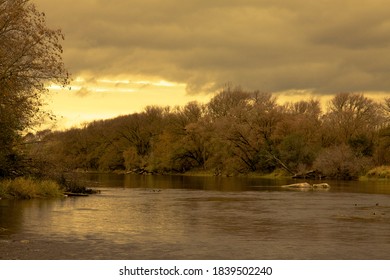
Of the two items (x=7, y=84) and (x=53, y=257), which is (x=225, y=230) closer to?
(x=53, y=257)

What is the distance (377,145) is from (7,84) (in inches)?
2817

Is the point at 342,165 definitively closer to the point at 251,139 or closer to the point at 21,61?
the point at 251,139

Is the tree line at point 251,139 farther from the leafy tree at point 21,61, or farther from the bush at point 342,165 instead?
the leafy tree at point 21,61

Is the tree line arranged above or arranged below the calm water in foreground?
above

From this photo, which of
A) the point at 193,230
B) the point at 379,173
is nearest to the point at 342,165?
the point at 379,173

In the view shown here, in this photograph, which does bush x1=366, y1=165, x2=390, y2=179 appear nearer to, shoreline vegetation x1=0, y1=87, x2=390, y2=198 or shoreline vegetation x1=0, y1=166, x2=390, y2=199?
shoreline vegetation x1=0, y1=87, x2=390, y2=198

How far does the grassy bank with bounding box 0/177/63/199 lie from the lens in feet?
128

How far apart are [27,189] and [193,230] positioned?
18625mm

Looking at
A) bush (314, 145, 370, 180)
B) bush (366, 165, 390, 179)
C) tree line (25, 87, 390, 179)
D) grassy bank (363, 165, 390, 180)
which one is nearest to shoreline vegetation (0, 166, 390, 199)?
tree line (25, 87, 390, 179)

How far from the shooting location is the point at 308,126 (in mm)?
99312

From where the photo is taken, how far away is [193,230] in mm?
A: 24484

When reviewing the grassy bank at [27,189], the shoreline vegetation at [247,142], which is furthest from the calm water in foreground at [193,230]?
the shoreline vegetation at [247,142]

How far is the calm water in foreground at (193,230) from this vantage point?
18.9 meters

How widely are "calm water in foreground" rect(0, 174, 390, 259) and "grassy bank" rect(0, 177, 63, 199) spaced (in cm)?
202
